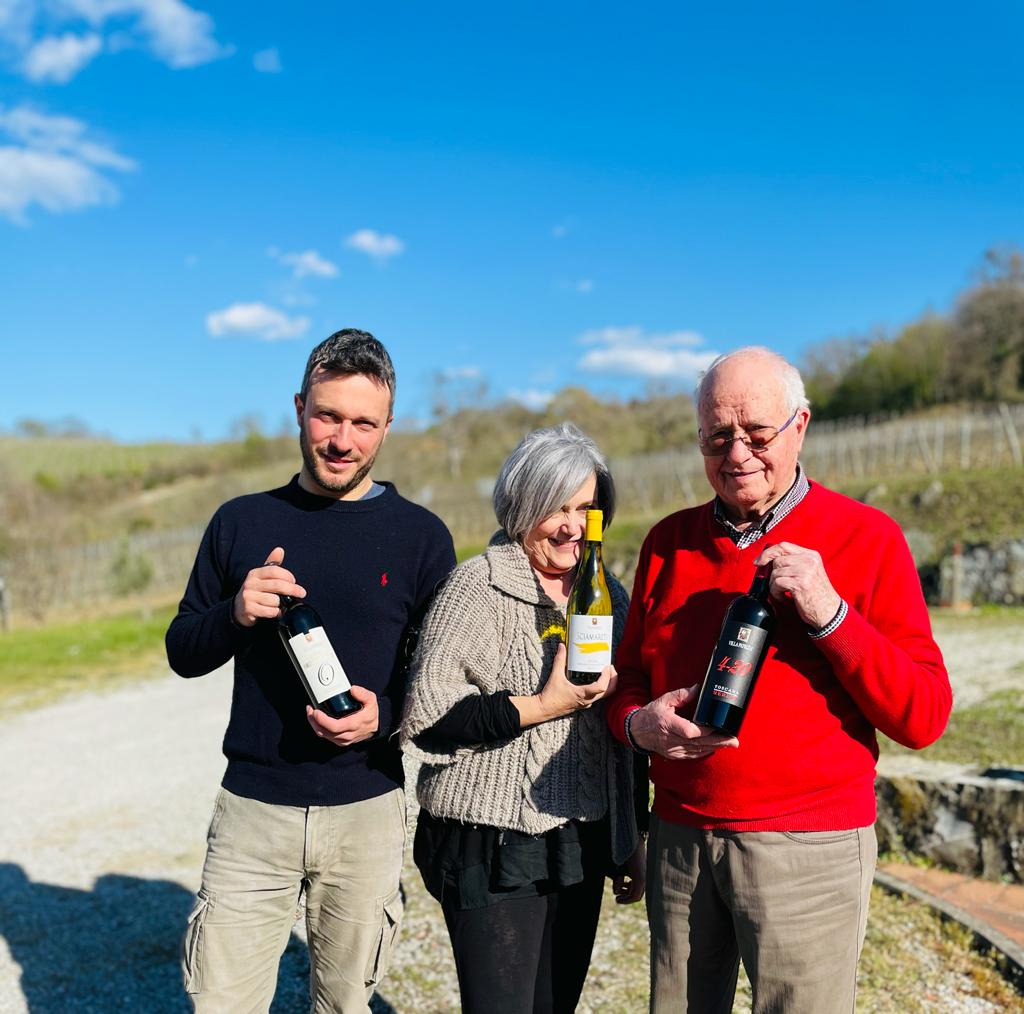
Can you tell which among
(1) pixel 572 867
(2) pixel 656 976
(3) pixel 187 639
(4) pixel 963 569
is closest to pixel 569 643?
(1) pixel 572 867

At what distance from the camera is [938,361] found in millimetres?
41625

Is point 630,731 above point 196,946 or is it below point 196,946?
above

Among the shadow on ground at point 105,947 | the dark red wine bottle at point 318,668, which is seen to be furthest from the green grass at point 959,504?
the dark red wine bottle at point 318,668

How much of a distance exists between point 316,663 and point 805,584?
48.7 inches

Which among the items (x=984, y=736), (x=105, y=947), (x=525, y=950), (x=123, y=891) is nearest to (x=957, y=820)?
(x=984, y=736)

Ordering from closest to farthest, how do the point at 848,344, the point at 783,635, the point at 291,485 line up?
the point at 783,635
the point at 291,485
the point at 848,344

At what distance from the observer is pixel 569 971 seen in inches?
99.3

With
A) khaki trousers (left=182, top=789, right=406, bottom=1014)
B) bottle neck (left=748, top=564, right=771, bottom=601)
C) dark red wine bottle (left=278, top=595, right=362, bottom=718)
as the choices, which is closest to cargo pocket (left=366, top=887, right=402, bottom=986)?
khaki trousers (left=182, top=789, right=406, bottom=1014)

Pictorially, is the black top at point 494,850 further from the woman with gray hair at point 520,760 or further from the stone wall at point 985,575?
the stone wall at point 985,575

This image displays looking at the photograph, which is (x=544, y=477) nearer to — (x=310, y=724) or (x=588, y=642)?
(x=588, y=642)

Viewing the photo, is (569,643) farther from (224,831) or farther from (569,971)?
(224,831)

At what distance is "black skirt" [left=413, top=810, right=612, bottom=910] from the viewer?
239 cm

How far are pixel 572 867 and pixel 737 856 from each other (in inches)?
19.3

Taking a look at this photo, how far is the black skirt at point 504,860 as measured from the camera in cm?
239
